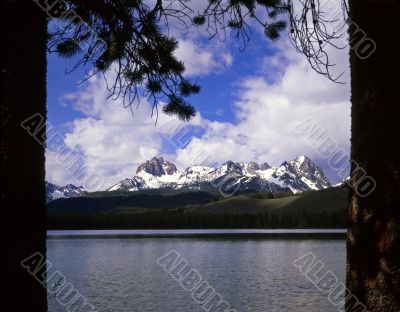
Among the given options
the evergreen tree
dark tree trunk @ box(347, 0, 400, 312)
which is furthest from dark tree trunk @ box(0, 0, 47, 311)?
dark tree trunk @ box(347, 0, 400, 312)

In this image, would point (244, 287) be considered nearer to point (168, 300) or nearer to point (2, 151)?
point (168, 300)

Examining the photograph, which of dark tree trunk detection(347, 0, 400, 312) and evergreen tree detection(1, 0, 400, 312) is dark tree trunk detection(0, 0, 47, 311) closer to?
evergreen tree detection(1, 0, 400, 312)

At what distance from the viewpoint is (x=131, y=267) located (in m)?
69.2

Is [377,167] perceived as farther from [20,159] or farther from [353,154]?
[20,159]

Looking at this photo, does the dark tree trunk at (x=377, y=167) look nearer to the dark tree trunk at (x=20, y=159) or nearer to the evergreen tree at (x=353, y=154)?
the evergreen tree at (x=353, y=154)

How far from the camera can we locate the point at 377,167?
3158mm

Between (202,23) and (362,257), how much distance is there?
5.72 m

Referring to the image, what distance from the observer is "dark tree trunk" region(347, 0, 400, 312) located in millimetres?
3072

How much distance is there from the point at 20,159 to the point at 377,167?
2.18m

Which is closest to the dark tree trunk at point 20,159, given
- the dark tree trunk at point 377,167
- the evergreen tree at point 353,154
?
the evergreen tree at point 353,154

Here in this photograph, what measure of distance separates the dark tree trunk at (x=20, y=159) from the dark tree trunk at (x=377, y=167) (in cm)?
198

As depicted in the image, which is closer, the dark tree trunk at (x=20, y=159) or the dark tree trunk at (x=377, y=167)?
the dark tree trunk at (x=377, y=167)

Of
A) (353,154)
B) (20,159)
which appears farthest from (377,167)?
(20,159)

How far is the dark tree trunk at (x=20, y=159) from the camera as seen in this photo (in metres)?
3.29
